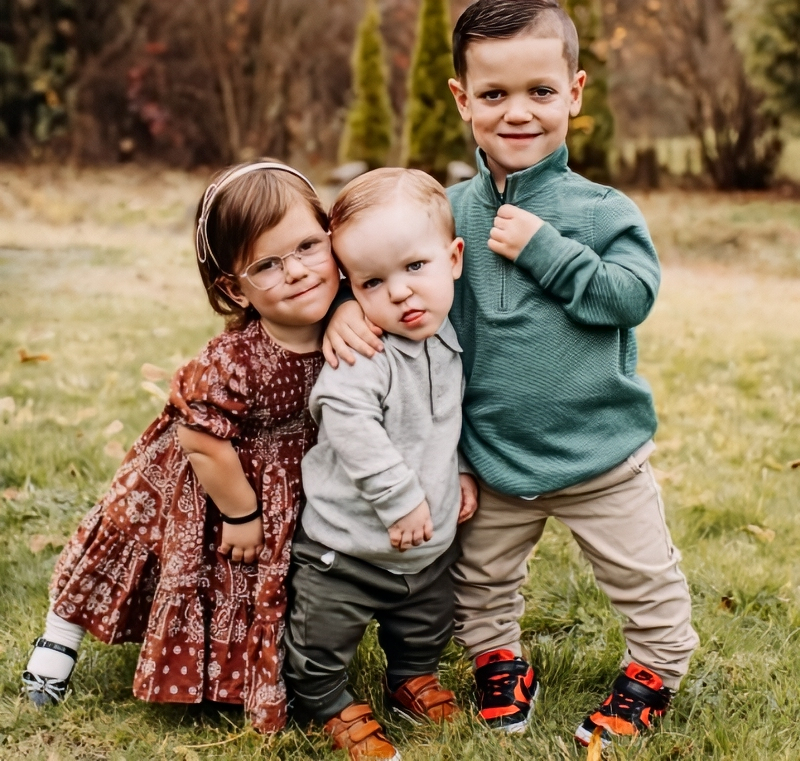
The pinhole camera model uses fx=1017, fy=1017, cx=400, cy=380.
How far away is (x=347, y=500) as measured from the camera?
7.21 ft

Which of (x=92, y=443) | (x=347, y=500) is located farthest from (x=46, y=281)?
(x=347, y=500)

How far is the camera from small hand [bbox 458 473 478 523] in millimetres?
2379

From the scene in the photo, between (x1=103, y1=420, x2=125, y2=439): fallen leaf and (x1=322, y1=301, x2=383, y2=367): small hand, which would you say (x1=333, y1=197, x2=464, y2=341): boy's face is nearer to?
(x1=322, y1=301, x2=383, y2=367): small hand

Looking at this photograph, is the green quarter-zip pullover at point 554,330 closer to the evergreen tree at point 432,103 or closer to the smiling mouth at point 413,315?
the smiling mouth at point 413,315

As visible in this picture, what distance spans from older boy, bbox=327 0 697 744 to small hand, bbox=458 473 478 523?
0.12 ft

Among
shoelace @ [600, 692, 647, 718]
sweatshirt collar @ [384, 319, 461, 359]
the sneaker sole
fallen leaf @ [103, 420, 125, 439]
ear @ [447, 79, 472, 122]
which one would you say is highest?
ear @ [447, 79, 472, 122]

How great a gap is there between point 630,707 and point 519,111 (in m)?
1.36

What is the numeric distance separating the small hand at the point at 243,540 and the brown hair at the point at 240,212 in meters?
0.50

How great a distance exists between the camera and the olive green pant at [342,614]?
2248 millimetres

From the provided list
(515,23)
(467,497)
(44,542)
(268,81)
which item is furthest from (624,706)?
→ (268,81)

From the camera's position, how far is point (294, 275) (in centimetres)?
214

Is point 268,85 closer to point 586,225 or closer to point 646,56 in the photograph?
point 646,56

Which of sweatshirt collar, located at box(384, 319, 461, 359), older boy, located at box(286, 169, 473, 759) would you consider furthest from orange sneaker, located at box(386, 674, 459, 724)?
sweatshirt collar, located at box(384, 319, 461, 359)

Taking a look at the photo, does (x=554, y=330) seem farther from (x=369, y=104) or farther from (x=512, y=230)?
(x=369, y=104)
